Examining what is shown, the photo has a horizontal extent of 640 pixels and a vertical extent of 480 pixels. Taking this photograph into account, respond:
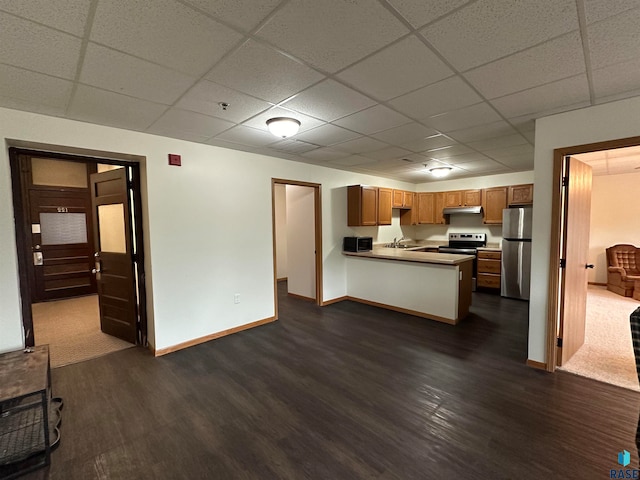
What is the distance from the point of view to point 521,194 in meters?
5.62

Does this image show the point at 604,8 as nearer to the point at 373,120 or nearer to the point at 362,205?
the point at 373,120

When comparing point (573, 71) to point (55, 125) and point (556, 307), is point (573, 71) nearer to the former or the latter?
point (556, 307)

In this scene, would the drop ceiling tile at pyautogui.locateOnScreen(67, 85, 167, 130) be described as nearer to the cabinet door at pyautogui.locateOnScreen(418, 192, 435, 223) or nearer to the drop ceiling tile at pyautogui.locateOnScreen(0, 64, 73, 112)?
the drop ceiling tile at pyautogui.locateOnScreen(0, 64, 73, 112)

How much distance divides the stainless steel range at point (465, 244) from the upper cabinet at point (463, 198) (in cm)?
A: 71

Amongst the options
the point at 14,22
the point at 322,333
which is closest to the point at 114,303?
the point at 322,333

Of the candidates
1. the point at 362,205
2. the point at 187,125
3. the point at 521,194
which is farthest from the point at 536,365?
the point at 187,125

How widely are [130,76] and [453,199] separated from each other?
6490 millimetres

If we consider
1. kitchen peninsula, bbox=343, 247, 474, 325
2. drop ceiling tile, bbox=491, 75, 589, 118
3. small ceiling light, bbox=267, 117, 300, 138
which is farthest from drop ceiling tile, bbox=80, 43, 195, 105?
kitchen peninsula, bbox=343, 247, 474, 325

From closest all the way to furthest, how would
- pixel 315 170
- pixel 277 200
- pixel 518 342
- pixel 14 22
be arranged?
pixel 14 22 < pixel 518 342 < pixel 315 170 < pixel 277 200

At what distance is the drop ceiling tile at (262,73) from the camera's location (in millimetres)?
1721

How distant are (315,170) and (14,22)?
3.84m

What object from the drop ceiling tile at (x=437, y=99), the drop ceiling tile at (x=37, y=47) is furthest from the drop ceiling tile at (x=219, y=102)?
the drop ceiling tile at (x=437, y=99)

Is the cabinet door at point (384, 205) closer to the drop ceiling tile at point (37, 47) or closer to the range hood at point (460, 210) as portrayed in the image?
the range hood at point (460, 210)

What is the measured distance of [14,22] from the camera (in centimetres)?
140
